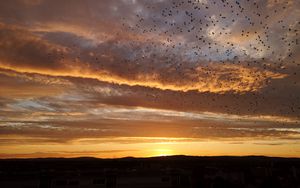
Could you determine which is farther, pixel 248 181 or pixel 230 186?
pixel 248 181

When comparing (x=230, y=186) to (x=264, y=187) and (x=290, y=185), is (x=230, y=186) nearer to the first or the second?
(x=264, y=187)

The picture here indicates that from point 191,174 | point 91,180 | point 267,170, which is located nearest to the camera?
point 91,180

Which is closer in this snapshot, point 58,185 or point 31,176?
point 58,185

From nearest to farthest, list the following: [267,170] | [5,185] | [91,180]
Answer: [5,185], [91,180], [267,170]

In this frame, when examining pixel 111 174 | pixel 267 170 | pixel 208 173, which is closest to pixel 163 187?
pixel 111 174

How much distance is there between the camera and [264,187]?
57875mm

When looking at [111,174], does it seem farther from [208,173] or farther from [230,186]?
[208,173]

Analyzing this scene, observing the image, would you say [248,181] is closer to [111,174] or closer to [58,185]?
[111,174]

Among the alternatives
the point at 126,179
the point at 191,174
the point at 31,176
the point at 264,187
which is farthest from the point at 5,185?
the point at 264,187

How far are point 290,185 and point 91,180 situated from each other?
3599 cm

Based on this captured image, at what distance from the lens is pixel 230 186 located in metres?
58.1

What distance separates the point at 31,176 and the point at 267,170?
52385 mm

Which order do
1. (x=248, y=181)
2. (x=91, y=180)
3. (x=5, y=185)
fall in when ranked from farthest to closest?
(x=248, y=181) < (x=91, y=180) < (x=5, y=185)

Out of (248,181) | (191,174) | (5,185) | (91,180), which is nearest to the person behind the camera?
(5,185)
